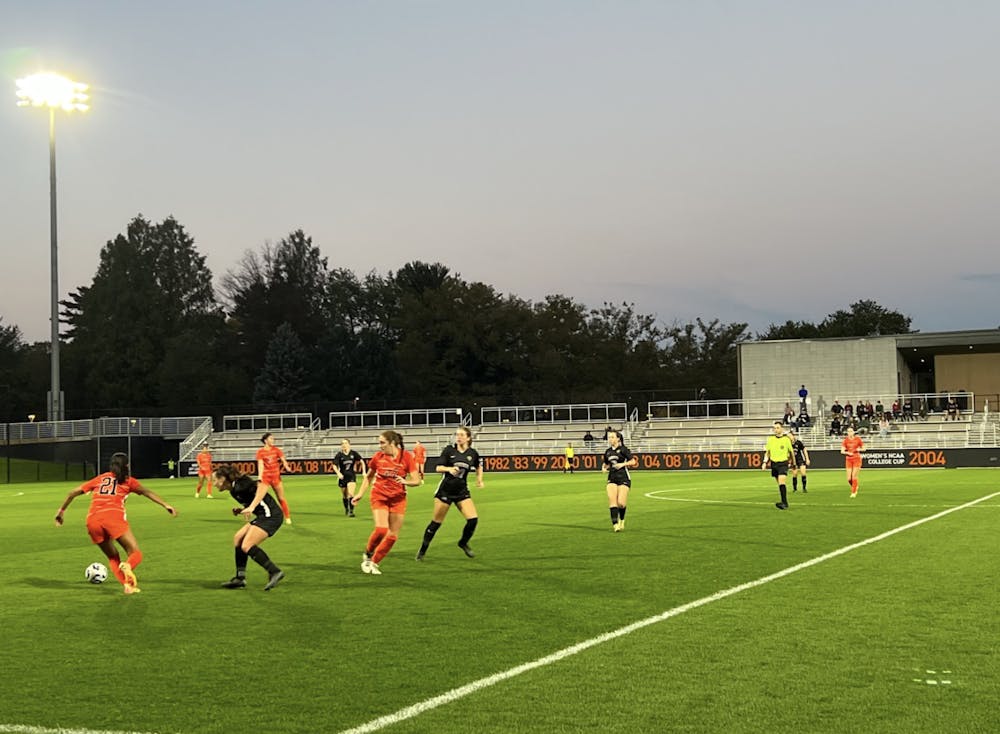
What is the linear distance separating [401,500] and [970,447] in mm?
45761


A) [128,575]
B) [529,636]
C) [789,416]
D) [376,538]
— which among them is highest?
[789,416]

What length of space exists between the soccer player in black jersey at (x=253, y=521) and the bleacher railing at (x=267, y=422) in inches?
2373

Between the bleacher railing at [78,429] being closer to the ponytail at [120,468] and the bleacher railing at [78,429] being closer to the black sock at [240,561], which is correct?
the ponytail at [120,468]

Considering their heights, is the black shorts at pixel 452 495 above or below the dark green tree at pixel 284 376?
below

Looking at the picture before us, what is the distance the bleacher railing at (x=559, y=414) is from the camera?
2697 inches

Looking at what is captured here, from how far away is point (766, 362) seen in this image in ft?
230

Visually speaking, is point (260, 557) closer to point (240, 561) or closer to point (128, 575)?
point (240, 561)

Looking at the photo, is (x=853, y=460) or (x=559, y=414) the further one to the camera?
(x=559, y=414)

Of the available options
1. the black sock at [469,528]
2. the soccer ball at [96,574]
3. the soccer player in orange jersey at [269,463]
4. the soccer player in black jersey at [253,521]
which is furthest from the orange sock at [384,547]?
the soccer player in orange jersey at [269,463]

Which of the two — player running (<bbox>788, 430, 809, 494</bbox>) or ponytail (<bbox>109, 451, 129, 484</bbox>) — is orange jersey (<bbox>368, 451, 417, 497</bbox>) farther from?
player running (<bbox>788, 430, 809, 494</bbox>)

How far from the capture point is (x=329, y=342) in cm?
10212

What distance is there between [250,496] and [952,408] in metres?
56.8

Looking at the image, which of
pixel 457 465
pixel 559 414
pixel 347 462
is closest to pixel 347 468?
pixel 347 462

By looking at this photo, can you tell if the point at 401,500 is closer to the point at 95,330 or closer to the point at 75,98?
the point at 75,98
